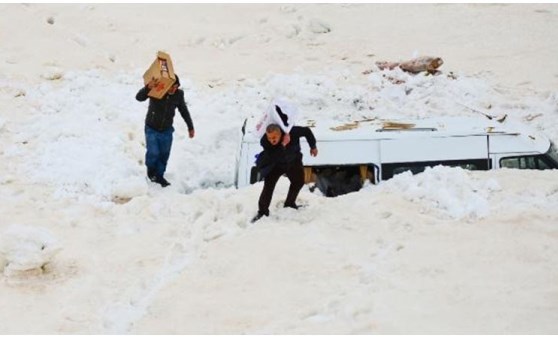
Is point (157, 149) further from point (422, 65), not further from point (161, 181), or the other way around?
point (422, 65)

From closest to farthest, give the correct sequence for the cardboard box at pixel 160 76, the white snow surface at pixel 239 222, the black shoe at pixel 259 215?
the white snow surface at pixel 239 222 < the black shoe at pixel 259 215 < the cardboard box at pixel 160 76

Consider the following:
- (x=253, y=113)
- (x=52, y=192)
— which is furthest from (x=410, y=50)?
(x=52, y=192)

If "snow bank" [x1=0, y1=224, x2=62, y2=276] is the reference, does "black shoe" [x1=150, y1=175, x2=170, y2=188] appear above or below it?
above

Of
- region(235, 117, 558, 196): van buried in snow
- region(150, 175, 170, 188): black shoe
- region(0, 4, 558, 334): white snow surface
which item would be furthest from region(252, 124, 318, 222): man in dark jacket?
region(150, 175, 170, 188): black shoe

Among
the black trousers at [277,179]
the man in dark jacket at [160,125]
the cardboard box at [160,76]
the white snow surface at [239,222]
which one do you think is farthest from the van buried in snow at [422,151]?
the cardboard box at [160,76]

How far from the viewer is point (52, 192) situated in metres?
9.15

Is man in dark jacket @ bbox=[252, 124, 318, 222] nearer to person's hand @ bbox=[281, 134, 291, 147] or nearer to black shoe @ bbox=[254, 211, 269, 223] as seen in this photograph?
person's hand @ bbox=[281, 134, 291, 147]

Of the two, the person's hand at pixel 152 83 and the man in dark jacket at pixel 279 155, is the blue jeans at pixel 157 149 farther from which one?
the man in dark jacket at pixel 279 155

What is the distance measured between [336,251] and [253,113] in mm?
6160

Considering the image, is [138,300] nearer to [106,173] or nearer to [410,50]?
[106,173]

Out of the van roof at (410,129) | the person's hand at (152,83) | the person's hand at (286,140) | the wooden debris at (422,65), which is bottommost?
the person's hand at (286,140)

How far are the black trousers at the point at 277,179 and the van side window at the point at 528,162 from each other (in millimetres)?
2574

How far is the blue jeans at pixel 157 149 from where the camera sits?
9.40 meters

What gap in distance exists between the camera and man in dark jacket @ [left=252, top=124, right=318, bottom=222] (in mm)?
7574
